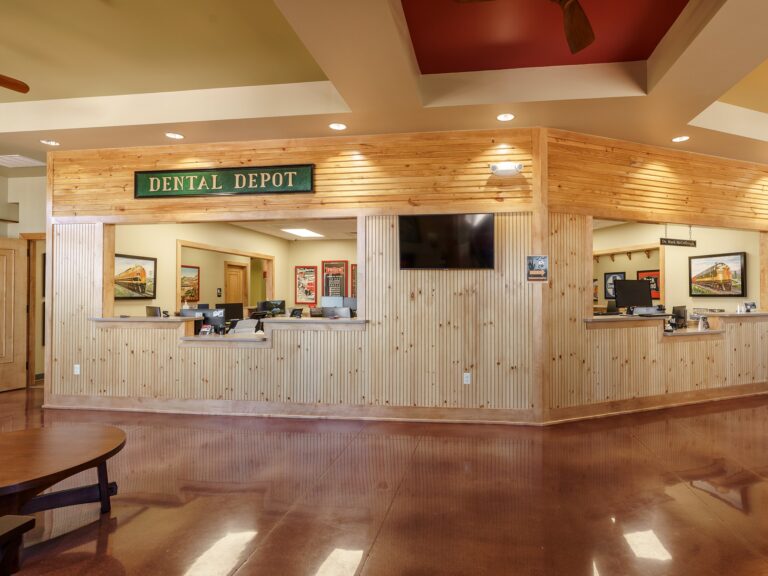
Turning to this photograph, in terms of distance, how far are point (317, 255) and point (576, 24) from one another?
10203 millimetres

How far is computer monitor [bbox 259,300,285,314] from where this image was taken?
8.64m

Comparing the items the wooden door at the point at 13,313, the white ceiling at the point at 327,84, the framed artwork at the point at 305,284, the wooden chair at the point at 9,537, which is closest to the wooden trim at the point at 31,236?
the wooden door at the point at 13,313

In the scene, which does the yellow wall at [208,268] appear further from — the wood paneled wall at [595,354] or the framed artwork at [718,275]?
the framed artwork at [718,275]

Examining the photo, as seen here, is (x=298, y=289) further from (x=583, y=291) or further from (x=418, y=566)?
(x=418, y=566)

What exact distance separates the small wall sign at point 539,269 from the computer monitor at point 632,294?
154 cm

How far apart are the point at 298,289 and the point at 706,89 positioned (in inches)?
396

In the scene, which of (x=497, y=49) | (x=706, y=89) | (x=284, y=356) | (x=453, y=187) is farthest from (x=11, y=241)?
(x=706, y=89)

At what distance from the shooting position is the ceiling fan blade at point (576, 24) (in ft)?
8.80

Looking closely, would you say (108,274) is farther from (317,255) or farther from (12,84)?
(317,255)

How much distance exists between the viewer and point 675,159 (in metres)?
5.79

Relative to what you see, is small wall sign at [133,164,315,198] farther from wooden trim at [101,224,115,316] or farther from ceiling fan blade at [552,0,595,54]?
ceiling fan blade at [552,0,595,54]

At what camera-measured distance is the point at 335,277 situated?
1234cm

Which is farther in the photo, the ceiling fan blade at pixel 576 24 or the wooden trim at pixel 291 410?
the wooden trim at pixel 291 410

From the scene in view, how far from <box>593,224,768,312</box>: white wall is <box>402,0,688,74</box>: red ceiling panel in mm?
3920
